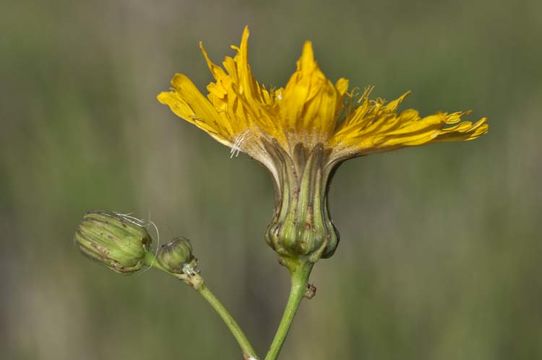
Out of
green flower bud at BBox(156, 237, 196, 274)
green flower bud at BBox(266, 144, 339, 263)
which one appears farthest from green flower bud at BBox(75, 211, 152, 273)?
green flower bud at BBox(266, 144, 339, 263)

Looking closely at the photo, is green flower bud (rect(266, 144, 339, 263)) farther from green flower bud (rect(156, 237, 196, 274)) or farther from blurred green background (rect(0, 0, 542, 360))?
blurred green background (rect(0, 0, 542, 360))

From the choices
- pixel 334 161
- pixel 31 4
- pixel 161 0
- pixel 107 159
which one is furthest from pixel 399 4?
pixel 334 161

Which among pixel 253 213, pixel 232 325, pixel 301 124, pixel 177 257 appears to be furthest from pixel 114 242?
pixel 253 213

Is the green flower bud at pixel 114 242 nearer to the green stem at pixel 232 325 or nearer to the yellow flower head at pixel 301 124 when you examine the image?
the green stem at pixel 232 325

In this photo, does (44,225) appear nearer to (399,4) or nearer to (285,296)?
(285,296)

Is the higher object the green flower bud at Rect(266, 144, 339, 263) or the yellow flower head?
the yellow flower head

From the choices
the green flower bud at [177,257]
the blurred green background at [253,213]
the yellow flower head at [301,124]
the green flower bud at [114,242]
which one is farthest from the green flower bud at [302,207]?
the blurred green background at [253,213]
